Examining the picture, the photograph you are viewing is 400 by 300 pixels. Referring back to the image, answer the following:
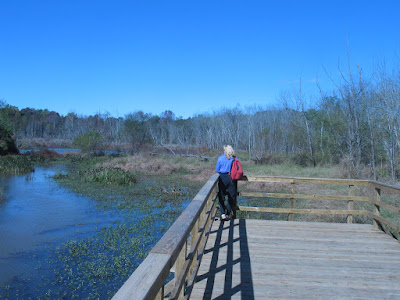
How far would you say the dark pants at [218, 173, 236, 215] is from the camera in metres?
7.02

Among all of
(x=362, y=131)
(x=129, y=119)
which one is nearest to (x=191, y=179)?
(x=362, y=131)

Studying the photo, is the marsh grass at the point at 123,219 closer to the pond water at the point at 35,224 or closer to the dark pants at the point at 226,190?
the pond water at the point at 35,224

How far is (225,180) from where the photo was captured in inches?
277

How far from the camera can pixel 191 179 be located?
23.2m

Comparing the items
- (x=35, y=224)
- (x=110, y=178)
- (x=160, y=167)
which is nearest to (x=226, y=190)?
(x=35, y=224)

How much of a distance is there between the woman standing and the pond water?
13.6 ft

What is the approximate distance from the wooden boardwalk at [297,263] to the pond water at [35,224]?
4360 millimetres

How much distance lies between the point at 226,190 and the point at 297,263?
275 cm

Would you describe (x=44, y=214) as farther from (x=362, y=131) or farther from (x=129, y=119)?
(x=129, y=119)

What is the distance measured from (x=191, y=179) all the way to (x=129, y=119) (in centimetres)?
2797

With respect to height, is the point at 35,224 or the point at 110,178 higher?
the point at 110,178

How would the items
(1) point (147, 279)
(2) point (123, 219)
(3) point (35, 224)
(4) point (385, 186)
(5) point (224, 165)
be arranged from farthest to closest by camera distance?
(2) point (123, 219)
(3) point (35, 224)
(5) point (224, 165)
(4) point (385, 186)
(1) point (147, 279)

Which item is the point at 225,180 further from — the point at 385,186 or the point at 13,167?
the point at 13,167

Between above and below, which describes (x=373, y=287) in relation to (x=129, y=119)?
below
